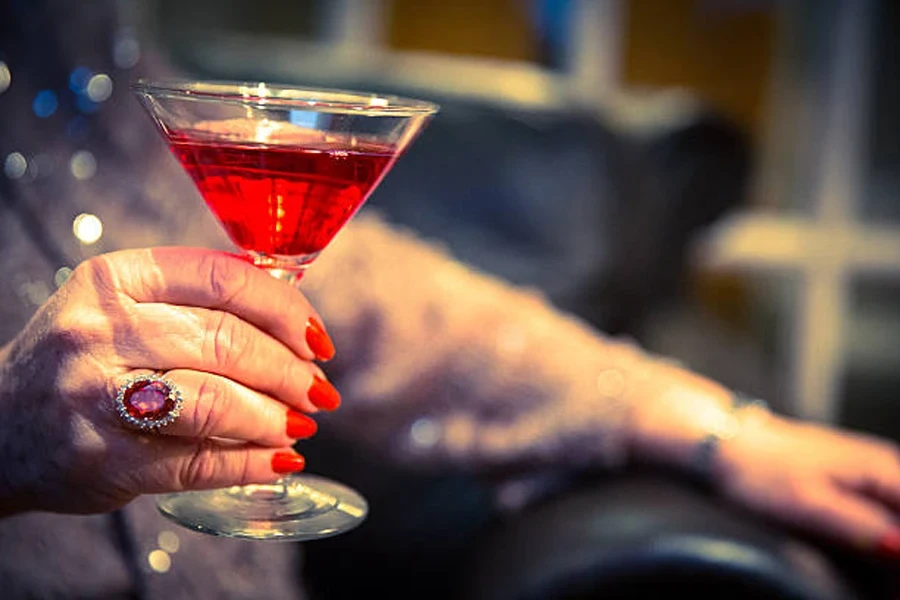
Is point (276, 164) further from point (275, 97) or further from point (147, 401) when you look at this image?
point (147, 401)

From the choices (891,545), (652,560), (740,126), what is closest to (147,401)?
(652,560)

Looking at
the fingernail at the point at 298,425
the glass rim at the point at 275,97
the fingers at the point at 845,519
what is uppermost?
the glass rim at the point at 275,97

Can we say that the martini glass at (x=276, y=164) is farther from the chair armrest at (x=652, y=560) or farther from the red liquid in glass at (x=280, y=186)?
the chair armrest at (x=652, y=560)

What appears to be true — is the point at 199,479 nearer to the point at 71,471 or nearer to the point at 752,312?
the point at 71,471

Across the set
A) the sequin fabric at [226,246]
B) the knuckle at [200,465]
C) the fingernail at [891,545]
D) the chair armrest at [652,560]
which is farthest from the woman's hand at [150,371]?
the fingernail at [891,545]

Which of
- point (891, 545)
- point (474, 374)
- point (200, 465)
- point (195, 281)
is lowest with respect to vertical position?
point (891, 545)

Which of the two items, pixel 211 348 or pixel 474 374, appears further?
pixel 474 374

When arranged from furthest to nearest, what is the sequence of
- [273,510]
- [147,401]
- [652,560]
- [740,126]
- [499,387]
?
[740,126]
[499,387]
[652,560]
[273,510]
[147,401]
